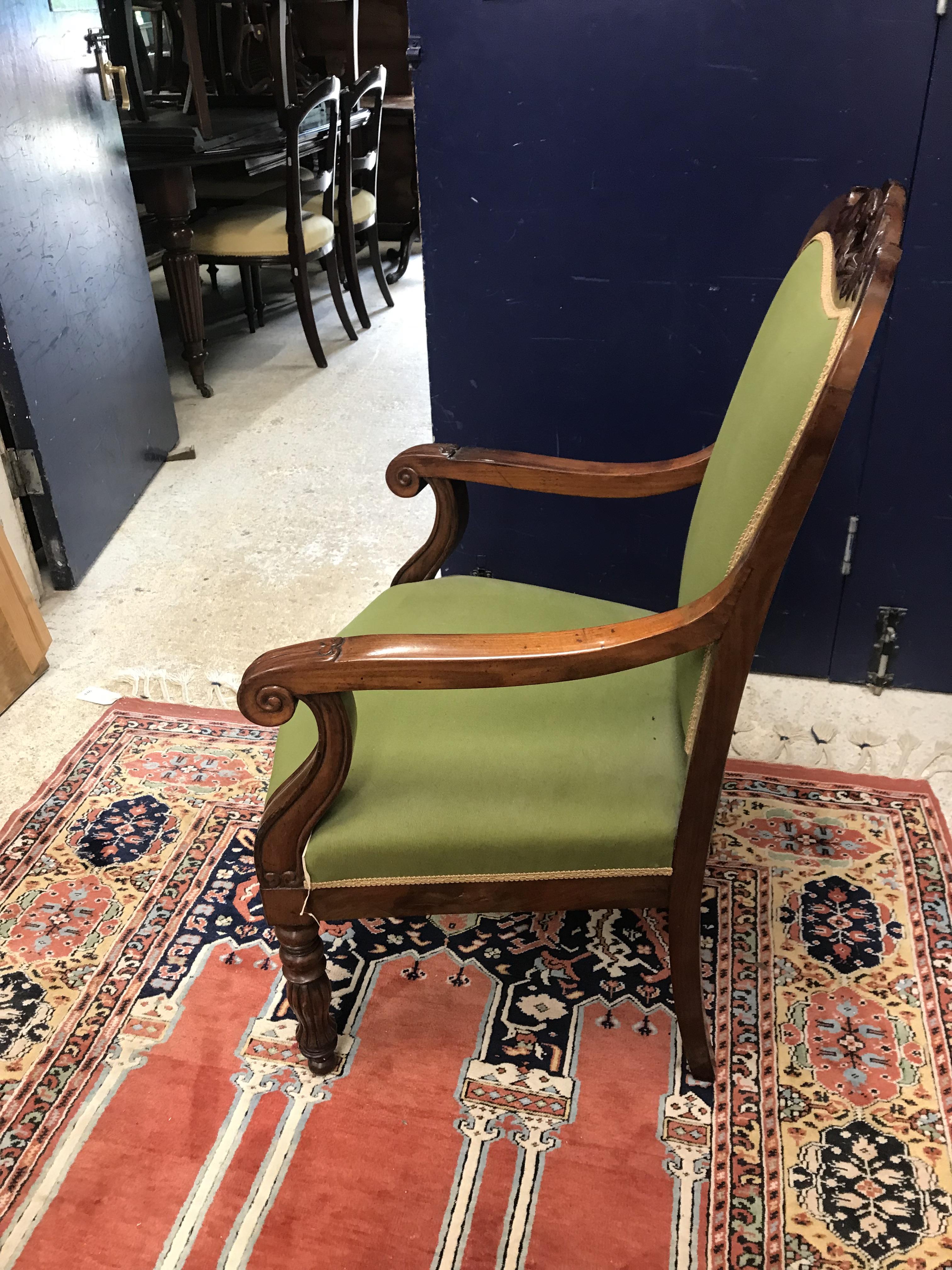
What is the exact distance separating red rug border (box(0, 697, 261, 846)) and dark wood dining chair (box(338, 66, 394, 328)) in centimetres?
236

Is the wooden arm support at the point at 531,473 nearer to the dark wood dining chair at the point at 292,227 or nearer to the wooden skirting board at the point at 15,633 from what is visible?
the wooden skirting board at the point at 15,633

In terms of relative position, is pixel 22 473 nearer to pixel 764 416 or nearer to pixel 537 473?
pixel 537 473

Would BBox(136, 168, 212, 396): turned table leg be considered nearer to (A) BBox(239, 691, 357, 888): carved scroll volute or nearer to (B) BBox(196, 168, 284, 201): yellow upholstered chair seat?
(B) BBox(196, 168, 284, 201): yellow upholstered chair seat

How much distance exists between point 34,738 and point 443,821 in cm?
117

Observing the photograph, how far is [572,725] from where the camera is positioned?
3.95 feet

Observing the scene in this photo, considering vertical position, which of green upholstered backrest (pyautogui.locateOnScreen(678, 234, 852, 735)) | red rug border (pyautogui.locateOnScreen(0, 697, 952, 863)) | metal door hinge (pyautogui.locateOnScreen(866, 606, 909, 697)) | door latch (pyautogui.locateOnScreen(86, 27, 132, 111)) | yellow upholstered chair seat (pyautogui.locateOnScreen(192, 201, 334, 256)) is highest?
door latch (pyautogui.locateOnScreen(86, 27, 132, 111))

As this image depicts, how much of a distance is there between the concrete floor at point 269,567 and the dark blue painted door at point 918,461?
0.38 ft

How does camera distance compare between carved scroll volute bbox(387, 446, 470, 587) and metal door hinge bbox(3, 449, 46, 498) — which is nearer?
carved scroll volute bbox(387, 446, 470, 587)

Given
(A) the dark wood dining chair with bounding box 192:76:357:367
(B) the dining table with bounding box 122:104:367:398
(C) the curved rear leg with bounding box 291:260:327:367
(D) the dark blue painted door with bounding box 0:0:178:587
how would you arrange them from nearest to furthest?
(D) the dark blue painted door with bounding box 0:0:178:587, (B) the dining table with bounding box 122:104:367:398, (A) the dark wood dining chair with bounding box 192:76:357:367, (C) the curved rear leg with bounding box 291:260:327:367

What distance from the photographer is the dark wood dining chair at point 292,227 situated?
325cm

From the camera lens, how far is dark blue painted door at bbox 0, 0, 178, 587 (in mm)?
2143

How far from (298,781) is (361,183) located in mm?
3512

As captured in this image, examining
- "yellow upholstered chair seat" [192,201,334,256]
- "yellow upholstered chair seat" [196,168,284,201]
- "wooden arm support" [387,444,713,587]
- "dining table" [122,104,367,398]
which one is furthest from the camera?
"yellow upholstered chair seat" [196,168,284,201]

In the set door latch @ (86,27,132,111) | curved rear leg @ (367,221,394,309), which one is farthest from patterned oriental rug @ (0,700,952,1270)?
curved rear leg @ (367,221,394,309)
